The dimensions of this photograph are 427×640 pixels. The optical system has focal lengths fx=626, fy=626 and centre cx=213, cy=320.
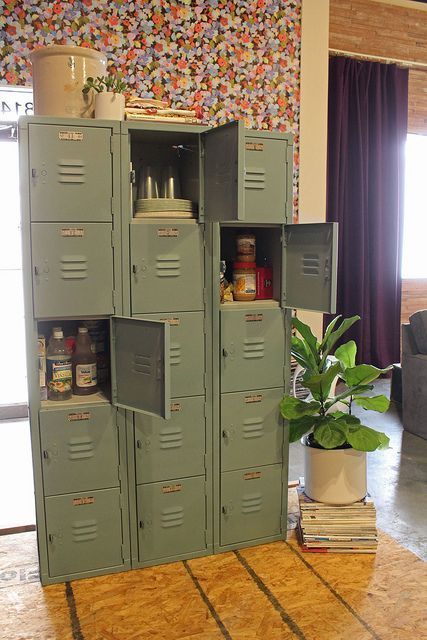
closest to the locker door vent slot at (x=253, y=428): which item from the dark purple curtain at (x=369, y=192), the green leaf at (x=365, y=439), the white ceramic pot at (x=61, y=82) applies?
the green leaf at (x=365, y=439)

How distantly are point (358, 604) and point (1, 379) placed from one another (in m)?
3.50

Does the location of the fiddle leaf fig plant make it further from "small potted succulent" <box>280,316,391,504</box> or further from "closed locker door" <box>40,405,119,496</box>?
"closed locker door" <box>40,405,119,496</box>

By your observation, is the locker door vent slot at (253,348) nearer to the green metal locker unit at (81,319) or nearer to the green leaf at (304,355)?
the green leaf at (304,355)

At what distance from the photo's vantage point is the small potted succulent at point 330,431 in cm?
254

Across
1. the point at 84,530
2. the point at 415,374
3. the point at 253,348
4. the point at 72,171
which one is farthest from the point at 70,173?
the point at 415,374

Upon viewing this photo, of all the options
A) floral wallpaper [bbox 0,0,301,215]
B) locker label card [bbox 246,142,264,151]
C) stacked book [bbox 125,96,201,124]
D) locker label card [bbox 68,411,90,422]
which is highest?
floral wallpaper [bbox 0,0,301,215]

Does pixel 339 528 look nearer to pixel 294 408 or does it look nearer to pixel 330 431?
pixel 330 431

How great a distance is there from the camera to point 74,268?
2232mm

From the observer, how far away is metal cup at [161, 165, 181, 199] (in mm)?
2455

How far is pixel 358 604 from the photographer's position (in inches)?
86.7

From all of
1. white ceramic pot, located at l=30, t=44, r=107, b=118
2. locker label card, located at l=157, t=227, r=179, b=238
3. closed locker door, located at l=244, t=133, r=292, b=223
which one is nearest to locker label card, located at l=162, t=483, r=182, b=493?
locker label card, located at l=157, t=227, r=179, b=238

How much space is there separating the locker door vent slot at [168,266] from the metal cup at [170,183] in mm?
279

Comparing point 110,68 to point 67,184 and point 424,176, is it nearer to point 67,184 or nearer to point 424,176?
point 67,184

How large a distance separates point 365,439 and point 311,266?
729 mm
